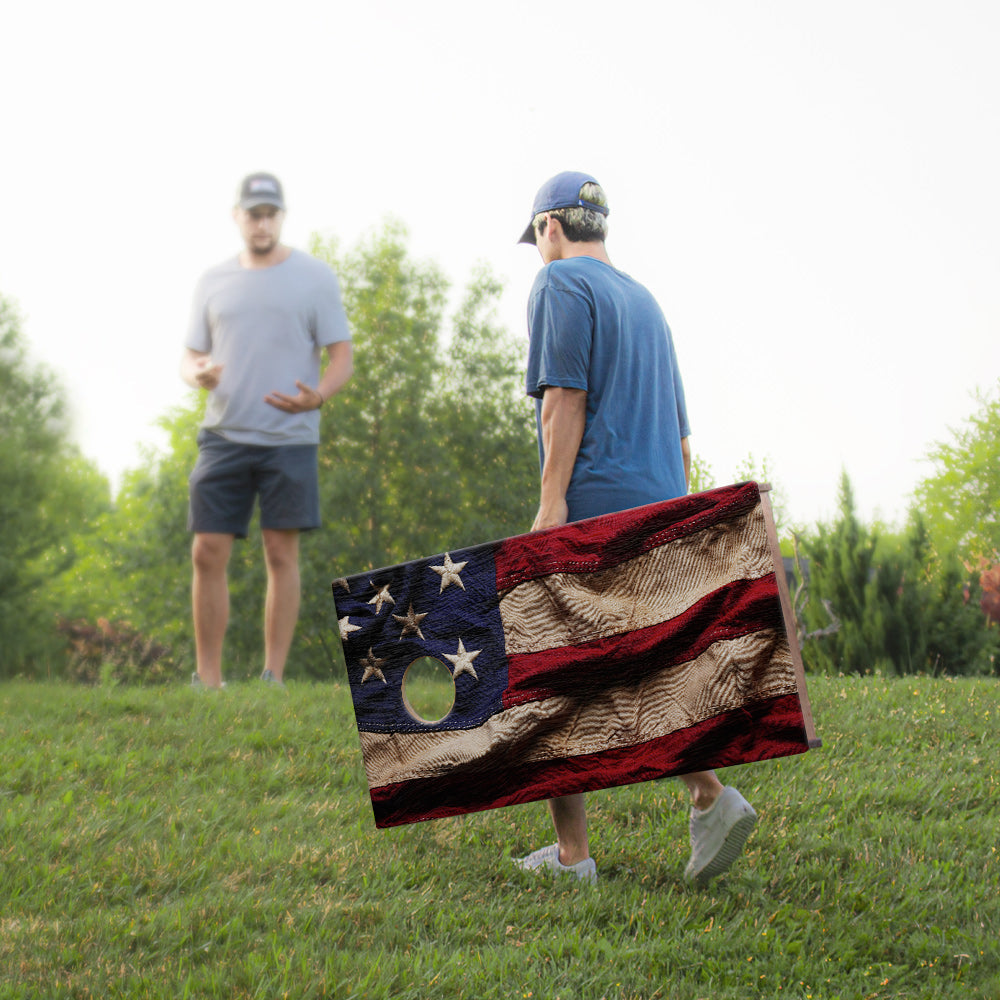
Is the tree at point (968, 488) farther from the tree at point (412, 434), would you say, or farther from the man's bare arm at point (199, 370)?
the man's bare arm at point (199, 370)

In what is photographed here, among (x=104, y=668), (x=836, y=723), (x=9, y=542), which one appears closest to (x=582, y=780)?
(x=836, y=723)

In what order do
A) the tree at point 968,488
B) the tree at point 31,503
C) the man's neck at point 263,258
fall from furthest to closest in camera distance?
the tree at point 968,488 → the tree at point 31,503 → the man's neck at point 263,258

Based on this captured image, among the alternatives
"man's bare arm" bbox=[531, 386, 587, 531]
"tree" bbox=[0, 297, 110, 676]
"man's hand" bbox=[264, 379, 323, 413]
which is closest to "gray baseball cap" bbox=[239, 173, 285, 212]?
"man's hand" bbox=[264, 379, 323, 413]

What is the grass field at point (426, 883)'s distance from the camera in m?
2.57

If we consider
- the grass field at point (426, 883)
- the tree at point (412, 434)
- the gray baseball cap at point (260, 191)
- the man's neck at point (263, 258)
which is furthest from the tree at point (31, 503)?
the grass field at point (426, 883)

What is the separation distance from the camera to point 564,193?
3.22 meters

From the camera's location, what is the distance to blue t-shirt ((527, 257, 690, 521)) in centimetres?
303

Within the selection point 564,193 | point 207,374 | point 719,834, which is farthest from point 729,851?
point 207,374

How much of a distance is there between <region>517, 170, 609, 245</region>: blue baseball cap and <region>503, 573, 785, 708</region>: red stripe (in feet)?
4.70

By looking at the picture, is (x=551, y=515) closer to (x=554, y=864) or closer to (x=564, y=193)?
(x=564, y=193)

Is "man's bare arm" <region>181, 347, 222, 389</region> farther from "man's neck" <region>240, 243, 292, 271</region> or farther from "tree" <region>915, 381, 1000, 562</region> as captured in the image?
"tree" <region>915, 381, 1000, 562</region>

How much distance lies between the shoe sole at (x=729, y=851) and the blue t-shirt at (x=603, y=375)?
1085 mm

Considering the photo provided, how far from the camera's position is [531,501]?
16.7 meters

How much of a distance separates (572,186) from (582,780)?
6.33 feet
